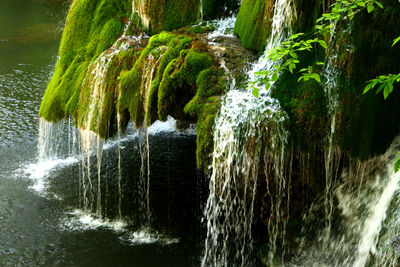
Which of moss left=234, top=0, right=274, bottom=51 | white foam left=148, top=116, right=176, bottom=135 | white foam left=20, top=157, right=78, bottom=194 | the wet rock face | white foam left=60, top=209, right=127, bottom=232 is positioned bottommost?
white foam left=60, top=209, right=127, bottom=232

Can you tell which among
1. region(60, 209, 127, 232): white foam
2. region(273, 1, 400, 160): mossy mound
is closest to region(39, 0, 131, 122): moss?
region(60, 209, 127, 232): white foam

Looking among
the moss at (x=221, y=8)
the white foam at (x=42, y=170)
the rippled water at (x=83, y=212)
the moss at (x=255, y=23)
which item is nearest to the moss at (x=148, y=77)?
the moss at (x=255, y=23)

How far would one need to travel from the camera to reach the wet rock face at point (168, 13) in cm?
902

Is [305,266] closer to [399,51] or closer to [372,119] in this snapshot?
[372,119]

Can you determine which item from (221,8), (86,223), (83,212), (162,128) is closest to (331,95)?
(221,8)

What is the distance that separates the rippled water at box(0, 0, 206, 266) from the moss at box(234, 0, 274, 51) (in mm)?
3624

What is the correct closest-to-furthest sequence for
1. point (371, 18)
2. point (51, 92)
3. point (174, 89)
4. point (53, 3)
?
1. point (371, 18)
2. point (174, 89)
3. point (51, 92)
4. point (53, 3)

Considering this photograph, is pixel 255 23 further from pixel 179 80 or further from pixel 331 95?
pixel 331 95

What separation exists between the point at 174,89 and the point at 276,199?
2417mm

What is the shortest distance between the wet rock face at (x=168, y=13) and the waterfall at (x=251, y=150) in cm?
252

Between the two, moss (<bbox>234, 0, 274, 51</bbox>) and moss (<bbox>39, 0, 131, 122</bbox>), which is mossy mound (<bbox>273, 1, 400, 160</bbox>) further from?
moss (<bbox>39, 0, 131, 122</bbox>)

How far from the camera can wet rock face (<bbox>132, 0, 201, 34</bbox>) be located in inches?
355

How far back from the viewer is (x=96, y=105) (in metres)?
8.42

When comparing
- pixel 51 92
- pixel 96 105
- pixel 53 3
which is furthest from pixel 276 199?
pixel 53 3
